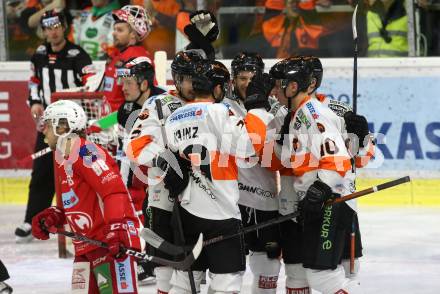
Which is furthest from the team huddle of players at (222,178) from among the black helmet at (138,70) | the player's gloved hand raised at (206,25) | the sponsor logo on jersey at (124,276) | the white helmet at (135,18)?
the white helmet at (135,18)

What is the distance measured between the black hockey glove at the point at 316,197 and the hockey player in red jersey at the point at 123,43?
2.36 m

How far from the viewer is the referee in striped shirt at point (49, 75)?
7.66 metres

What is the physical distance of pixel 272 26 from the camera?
28.2ft

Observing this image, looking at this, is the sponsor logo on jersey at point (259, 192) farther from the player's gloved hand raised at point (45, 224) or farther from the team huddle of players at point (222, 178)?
the player's gloved hand raised at point (45, 224)

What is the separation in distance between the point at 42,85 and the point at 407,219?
2.60 m

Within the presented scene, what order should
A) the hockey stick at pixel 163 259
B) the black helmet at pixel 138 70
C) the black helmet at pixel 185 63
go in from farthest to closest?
the black helmet at pixel 138 70 < the black helmet at pixel 185 63 < the hockey stick at pixel 163 259

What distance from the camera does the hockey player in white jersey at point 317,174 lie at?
4.71m

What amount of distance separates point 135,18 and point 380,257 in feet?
6.62

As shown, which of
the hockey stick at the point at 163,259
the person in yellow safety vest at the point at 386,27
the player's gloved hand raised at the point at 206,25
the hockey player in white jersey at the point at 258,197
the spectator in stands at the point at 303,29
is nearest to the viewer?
the hockey stick at the point at 163,259

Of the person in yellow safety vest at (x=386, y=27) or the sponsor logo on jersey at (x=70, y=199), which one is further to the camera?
the person in yellow safety vest at (x=386, y=27)

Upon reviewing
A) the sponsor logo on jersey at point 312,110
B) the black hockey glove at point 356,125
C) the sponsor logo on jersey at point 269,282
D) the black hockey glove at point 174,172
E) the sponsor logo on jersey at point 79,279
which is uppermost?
the sponsor logo on jersey at point 312,110

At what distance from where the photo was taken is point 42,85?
25.6ft

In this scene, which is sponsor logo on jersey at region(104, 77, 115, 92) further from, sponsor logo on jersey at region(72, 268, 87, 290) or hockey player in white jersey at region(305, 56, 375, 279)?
sponsor logo on jersey at region(72, 268, 87, 290)

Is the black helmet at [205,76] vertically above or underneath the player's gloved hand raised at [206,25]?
underneath
